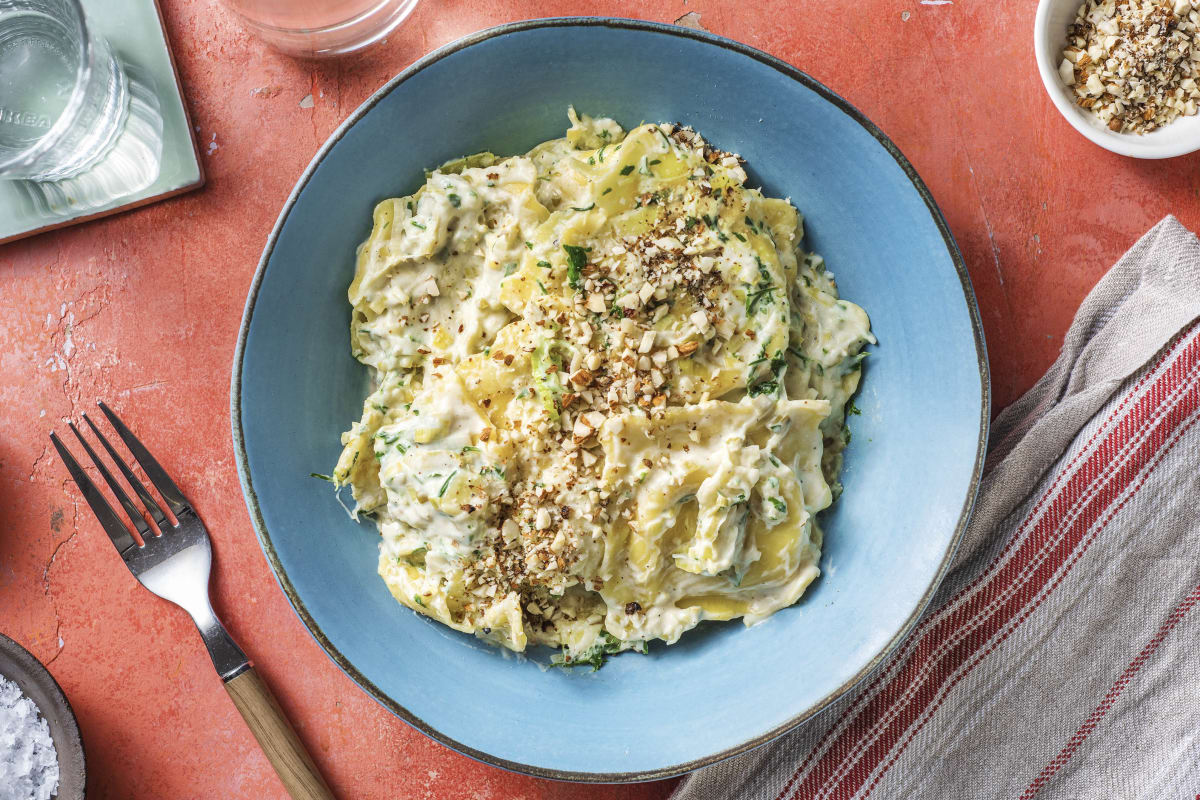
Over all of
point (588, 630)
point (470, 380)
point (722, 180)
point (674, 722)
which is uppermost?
point (722, 180)

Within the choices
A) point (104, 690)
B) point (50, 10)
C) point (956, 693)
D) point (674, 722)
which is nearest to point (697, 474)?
point (674, 722)

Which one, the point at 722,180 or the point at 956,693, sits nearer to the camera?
the point at 722,180

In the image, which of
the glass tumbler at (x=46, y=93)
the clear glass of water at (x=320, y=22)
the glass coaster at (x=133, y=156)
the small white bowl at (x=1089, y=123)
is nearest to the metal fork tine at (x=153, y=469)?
the glass coaster at (x=133, y=156)

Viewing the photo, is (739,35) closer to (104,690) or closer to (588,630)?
(588,630)

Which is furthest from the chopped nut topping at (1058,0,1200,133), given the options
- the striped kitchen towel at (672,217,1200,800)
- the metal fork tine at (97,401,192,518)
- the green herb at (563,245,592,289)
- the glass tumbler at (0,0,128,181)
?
the metal fork tine at (97,401,192,518)

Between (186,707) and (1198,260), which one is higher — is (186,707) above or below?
below

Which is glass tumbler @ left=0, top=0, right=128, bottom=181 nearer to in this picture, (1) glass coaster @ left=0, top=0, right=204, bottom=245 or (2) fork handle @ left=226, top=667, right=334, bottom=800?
(1) glass coaster @ left=0, top=0, right=204, bottom=245

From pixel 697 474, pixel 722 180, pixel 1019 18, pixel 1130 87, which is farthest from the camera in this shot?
pixel 1019 18
